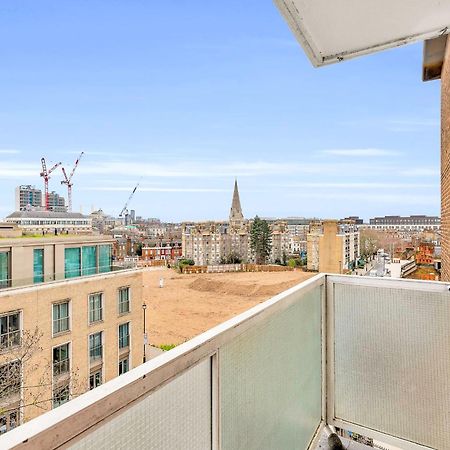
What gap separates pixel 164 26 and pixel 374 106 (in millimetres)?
16985

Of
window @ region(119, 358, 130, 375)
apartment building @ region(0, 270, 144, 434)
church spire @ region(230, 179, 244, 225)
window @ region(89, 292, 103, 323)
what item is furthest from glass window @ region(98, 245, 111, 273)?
church spire @ region(230, 179, 244, 225)

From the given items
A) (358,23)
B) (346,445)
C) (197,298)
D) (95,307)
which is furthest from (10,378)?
(197,298)

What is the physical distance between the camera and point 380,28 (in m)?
1.09

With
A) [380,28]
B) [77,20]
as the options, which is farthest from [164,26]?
[380,28]

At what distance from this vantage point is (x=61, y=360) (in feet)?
22.9

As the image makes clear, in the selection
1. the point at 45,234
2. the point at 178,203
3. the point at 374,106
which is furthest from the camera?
the point at 178,203

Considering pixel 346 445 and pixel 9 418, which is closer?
pixel 346 445

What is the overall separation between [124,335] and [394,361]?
780 centimetres

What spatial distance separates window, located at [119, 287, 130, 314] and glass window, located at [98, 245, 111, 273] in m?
0.58

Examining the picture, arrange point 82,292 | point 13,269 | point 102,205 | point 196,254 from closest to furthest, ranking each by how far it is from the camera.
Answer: point 13,269
point 82,292
point 196,254
point 102,205

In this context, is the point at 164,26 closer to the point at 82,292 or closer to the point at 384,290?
the point at 82,292

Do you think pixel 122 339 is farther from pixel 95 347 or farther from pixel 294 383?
pixel 294 383

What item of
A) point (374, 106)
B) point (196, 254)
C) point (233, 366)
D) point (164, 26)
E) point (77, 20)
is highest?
point (77, 20)

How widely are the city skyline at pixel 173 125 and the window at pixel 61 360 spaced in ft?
43.2
